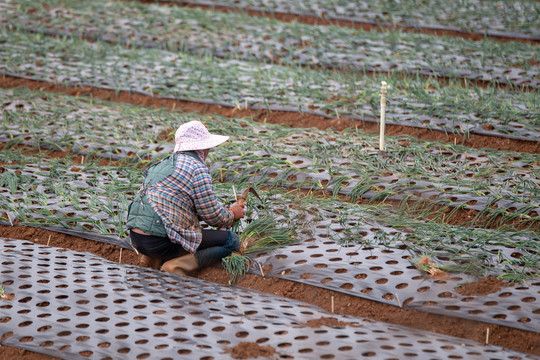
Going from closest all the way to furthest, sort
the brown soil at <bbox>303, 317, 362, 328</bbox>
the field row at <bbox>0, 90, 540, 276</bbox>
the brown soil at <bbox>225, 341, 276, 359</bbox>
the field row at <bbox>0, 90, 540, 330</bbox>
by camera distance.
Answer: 1. the brown soil at <bbox>225, 341, 276, 359</bbox>
2. the brown soil at <bbox>303, 317, 362, 328</bbox>
3. the field row at <bbox>0, 90, 540, 330</bbox>
4. the field row at <bbox>0, 90, 540, 276</bbox>

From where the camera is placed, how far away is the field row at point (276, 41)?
22.0ft

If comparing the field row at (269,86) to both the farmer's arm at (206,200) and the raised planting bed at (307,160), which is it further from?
the farmer's arm at (206,200)

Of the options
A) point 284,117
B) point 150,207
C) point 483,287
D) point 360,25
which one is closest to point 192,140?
point 150,207

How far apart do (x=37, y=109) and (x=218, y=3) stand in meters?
4.20

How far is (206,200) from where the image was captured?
3.44m

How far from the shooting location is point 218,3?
936 centimetres

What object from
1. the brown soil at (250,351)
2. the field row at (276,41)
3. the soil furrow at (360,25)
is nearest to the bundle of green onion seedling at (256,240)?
the brown soil at (250,351)

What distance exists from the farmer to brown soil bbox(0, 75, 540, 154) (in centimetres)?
→ 241

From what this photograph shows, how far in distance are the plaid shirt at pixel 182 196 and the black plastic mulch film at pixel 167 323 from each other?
312 mm

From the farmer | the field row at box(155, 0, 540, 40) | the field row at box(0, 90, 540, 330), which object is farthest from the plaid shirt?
the field row at box(155, 0, 540, 40)

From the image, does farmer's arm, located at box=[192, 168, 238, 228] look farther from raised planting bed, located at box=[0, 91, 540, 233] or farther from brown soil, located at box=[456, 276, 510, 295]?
brown soil, located at box=[456, 276, 510, 295]

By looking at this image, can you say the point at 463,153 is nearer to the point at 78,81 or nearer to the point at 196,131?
the point at 196,131

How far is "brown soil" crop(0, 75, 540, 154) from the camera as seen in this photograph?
5.27 metres

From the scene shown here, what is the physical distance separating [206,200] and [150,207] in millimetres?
332
